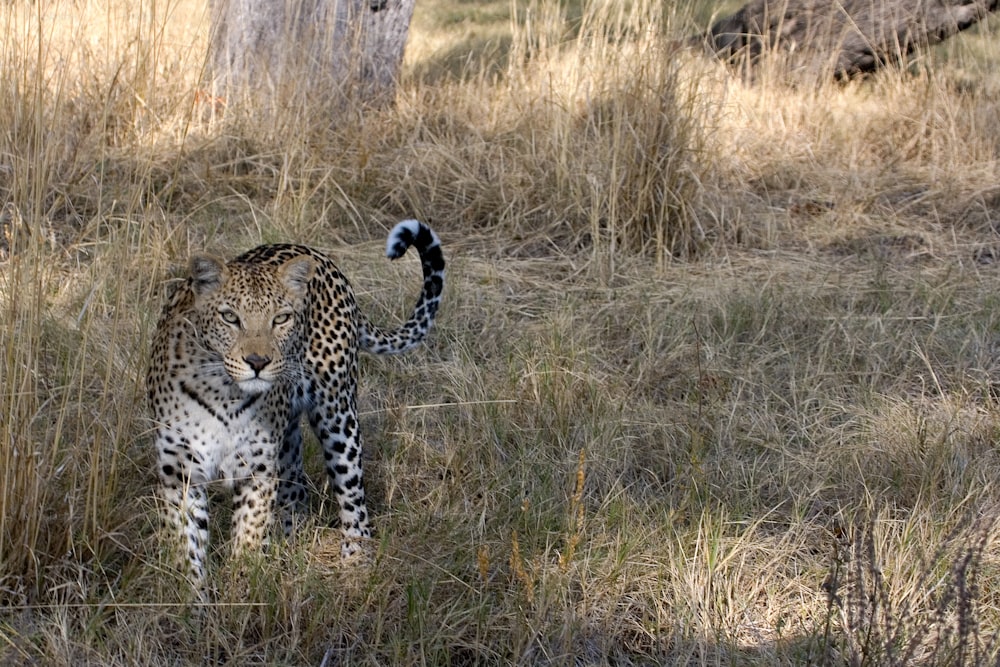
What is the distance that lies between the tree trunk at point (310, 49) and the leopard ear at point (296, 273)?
107 inches

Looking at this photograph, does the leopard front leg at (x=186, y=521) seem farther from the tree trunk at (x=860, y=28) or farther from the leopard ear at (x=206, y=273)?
the tree trunk at (x=860, y=28)

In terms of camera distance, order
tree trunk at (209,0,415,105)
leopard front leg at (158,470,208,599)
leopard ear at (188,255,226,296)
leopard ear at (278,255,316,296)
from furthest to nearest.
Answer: tree trunk at (209,0,415,105), leopard ear at (278,255,316,296), leopard ear at (188,255,226,296), leopard front leg at (158,470,208,599)

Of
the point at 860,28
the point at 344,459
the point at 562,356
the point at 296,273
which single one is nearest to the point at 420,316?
the point at 562,356

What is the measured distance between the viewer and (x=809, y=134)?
281 inches

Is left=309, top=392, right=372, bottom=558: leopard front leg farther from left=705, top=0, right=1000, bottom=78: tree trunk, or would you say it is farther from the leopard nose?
left=705, top=0, right=1000, bottom=78: tree trunk

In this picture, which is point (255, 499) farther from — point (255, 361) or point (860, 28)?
point (860, 28)

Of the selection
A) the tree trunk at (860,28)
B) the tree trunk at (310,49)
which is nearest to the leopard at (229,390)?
the tree trunk at (310,49)

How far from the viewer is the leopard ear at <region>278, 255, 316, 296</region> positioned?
350 centimetres

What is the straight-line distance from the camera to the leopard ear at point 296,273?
350cm

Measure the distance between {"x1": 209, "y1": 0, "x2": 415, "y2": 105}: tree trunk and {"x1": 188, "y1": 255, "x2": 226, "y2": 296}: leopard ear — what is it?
2.81 meters

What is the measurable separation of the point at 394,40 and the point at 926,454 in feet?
13.8

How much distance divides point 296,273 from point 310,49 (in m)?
3.01

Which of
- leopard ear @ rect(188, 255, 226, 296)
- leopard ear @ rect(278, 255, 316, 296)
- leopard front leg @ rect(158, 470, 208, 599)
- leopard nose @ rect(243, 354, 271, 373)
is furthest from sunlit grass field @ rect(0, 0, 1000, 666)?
leopard ear @ rect(278, 255, 316, 296)

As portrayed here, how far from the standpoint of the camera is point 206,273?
3.41 metres
